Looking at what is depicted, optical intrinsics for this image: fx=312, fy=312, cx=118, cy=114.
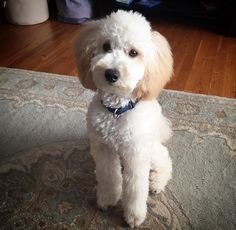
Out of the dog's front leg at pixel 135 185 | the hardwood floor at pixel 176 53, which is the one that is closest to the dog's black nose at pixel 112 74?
the dog's front leg at pixel 135 185

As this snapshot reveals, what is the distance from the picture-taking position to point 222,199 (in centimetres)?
127

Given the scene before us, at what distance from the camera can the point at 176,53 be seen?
2453 millimetres

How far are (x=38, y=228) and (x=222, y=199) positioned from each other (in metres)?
0.74

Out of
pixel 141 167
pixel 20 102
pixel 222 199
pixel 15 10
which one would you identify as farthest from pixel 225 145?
pixel 15 10

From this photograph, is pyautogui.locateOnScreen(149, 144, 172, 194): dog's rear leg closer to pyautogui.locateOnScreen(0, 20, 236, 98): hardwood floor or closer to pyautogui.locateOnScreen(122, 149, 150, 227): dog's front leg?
pyautogui.locateOnScreen(122, 149, 150, 227): dog's front leg

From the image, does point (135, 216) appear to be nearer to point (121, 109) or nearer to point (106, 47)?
point (121, 109)

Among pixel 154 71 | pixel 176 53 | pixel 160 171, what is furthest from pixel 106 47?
pixel 176 53

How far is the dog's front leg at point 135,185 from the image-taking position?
1.07m

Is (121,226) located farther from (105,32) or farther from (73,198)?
(105,32)

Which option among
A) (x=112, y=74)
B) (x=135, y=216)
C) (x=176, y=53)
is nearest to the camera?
(x=112, y=74)

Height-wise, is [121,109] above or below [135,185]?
above

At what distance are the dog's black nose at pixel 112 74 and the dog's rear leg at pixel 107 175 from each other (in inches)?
11.0

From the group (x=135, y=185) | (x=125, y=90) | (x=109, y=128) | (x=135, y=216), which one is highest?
(x=125, y=90)

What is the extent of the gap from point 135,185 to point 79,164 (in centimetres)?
42
